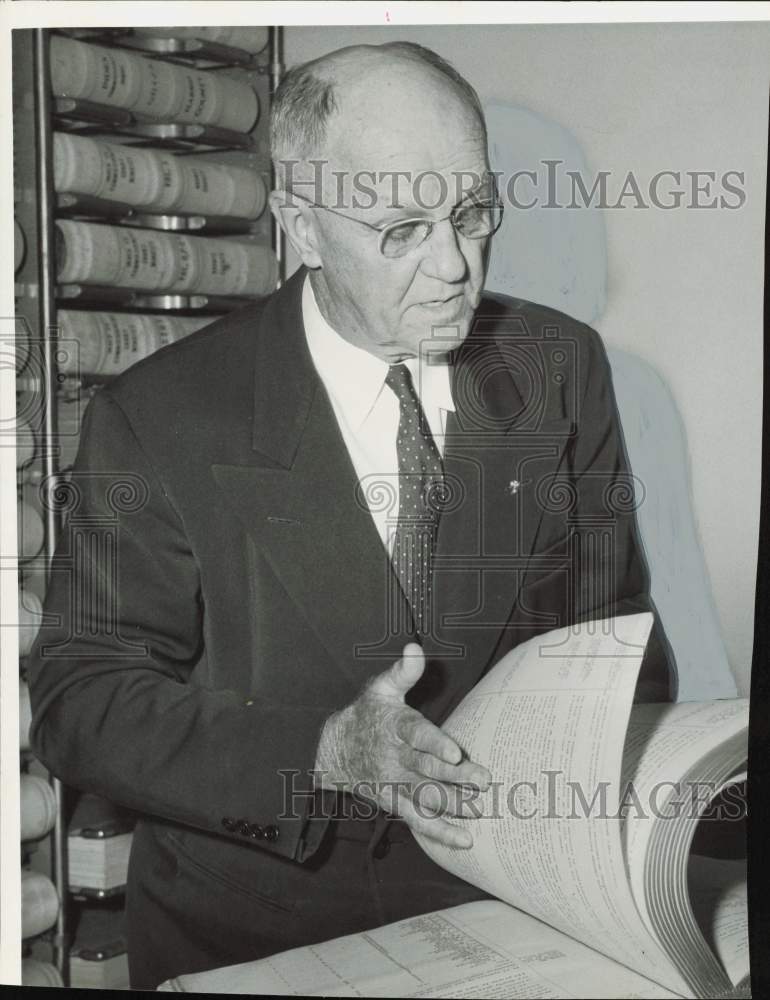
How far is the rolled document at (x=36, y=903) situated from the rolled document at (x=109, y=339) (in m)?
0.59

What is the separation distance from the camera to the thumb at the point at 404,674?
53.0 inches

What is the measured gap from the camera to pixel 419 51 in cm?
135

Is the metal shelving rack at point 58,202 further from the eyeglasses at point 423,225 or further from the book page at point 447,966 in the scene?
the book page at point 447,966

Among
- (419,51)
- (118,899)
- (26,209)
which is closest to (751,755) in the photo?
(118,899)

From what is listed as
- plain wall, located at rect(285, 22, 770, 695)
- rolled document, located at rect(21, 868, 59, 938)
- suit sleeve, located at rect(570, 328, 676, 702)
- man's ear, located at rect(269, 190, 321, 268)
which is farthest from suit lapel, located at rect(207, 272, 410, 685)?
rolled document, located at rect(21, 868, 59, 938)

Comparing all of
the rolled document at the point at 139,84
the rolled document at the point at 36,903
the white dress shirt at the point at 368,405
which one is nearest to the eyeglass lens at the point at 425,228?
the white dress shirt at the point at 368,405

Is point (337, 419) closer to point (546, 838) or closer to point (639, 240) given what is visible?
point (639, 240)

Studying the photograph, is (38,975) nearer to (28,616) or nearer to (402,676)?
(28,616)

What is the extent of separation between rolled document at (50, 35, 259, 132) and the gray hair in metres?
0.05

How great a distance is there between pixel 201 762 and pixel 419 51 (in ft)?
2.62

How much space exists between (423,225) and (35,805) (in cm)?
79

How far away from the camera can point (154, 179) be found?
1440 mm

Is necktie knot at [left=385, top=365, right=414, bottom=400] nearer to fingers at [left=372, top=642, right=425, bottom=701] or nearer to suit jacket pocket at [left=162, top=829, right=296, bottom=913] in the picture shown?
fingers at [left=372, top=642, right=425, bottom=701]

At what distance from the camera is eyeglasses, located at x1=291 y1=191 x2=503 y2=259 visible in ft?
4.37
